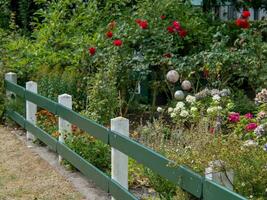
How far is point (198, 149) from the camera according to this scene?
16.0ft

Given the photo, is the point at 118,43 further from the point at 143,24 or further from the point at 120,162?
the point at 120,162

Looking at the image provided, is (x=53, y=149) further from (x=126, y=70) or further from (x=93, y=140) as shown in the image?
(x=126, y=70)

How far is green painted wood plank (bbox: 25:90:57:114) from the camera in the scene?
23.9ft

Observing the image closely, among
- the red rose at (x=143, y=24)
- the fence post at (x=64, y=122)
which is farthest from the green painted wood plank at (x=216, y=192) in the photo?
the red rose at (x=143, y=24)

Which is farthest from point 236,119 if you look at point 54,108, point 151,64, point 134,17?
point 134,17

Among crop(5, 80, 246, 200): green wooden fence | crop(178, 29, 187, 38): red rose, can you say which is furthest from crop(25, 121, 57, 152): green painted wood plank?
crop(178, 29, 187, 38): red rose

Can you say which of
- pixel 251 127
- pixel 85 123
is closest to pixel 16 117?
pixel 85 123

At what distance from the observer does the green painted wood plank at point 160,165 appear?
13.2ft

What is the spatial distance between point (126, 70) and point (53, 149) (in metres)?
2.32

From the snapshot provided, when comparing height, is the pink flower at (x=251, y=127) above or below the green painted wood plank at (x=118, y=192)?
above

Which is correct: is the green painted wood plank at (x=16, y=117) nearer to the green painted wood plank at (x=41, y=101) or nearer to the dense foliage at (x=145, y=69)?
the dense foliage at (x=145, y=69)

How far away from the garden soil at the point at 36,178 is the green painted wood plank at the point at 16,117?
18.0 inches

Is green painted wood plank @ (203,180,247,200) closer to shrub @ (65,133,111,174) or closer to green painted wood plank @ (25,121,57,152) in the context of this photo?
shrub @ (65,133,111,174)

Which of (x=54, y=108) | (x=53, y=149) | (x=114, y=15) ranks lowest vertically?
(x=53, y=149)
